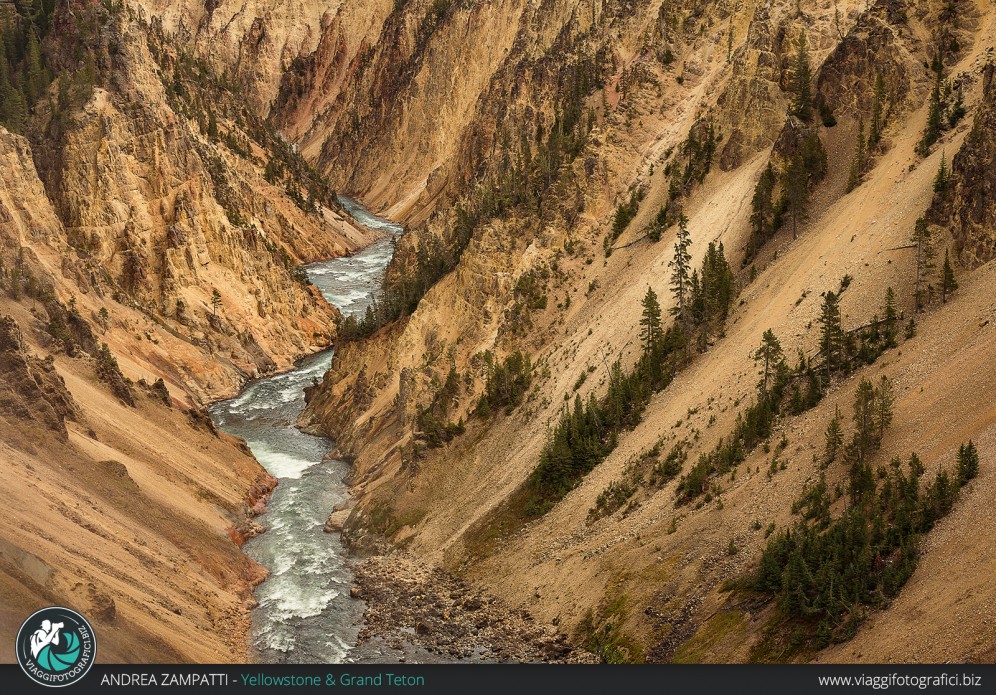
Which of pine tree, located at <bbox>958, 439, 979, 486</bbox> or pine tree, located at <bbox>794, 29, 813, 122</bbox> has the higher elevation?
pine tree, located at <bbox>794, 29, 813, 122</bbox>

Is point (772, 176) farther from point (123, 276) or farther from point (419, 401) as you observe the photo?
point (123, 276)

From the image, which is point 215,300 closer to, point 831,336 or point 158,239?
point 158,239

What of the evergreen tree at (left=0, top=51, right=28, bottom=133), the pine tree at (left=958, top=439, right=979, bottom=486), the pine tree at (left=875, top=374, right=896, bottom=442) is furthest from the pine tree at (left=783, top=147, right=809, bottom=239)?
the evergreen tree at (left=0, top=51, right=28, bottom=133)

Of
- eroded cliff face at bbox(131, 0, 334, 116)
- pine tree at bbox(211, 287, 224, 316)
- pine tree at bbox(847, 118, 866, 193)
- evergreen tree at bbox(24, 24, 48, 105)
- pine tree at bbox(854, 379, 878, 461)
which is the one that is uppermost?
pine tree at bbox(847, 118, 866, 193)

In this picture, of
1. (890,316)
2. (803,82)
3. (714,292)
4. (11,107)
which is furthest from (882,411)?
(11,107)

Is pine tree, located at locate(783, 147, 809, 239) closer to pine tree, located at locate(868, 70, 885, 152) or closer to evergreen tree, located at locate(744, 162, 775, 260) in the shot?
evergreen tree, located at locate(744, 162, 775, 260)
